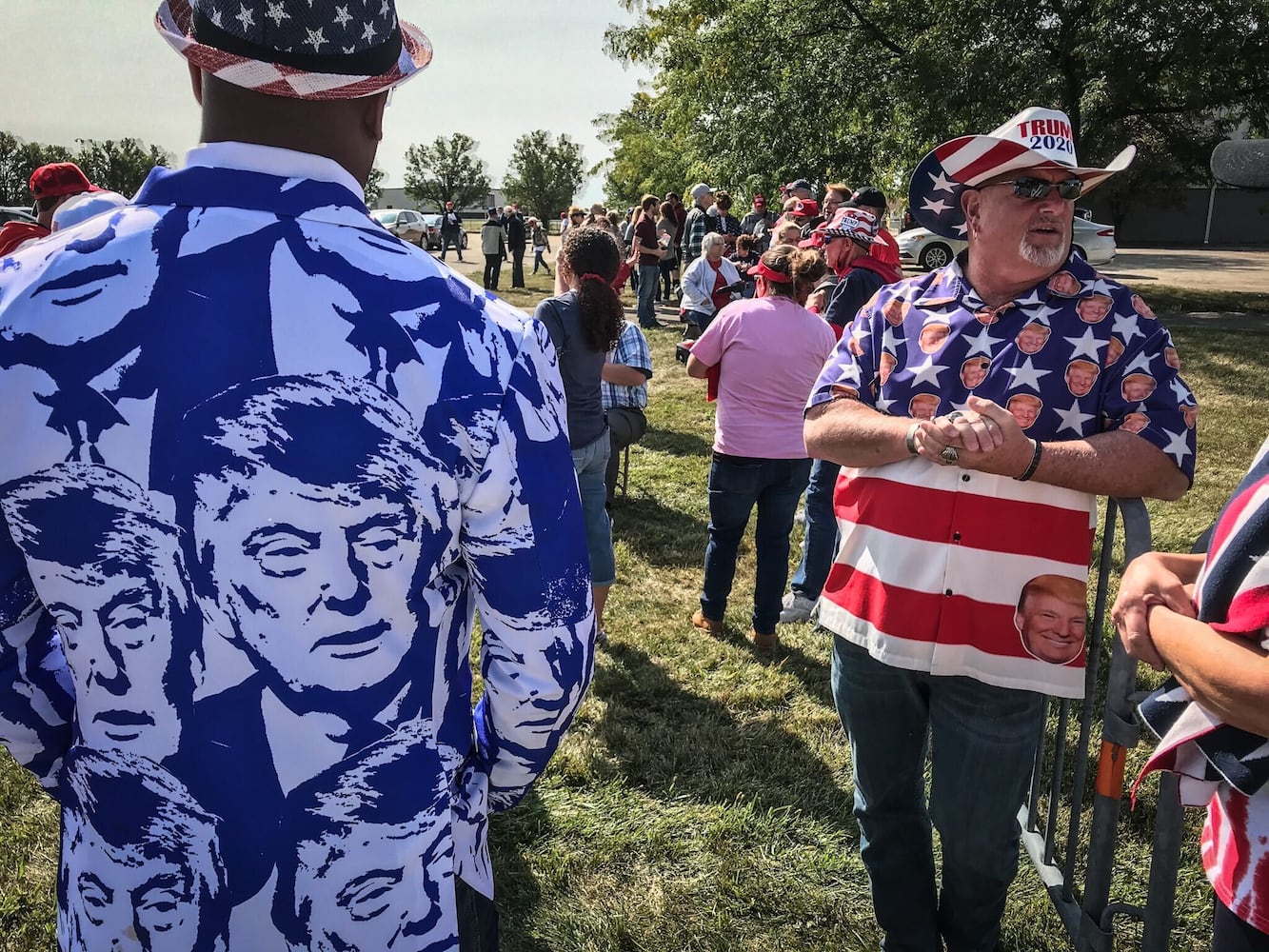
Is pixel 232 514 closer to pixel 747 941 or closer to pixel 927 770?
pixel 747 941

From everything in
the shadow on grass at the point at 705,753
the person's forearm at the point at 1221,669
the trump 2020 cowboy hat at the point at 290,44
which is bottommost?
the shadow on grass at the point at 705,753

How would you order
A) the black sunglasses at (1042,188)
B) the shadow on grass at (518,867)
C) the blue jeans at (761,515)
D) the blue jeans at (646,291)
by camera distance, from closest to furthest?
the black sunglasses at (1042,188) → the shadow on grass at (518,867) → the blue jeans at (761,515) → the blue jeans at (646,291)

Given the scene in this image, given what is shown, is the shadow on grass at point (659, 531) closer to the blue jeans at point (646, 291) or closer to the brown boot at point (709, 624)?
the brown boot at point (709, 624)

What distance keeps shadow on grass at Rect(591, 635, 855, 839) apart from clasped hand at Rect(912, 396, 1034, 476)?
5.81ft

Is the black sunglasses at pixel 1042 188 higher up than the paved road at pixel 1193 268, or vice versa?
the paved road at pixel 1193 268

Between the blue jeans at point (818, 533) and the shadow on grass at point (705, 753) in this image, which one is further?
the blue jeans at point (818, 533)

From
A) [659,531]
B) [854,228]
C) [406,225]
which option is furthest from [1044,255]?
[406,225]

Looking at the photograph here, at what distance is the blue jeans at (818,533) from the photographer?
16.2 feet

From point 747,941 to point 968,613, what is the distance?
1323 millimetres

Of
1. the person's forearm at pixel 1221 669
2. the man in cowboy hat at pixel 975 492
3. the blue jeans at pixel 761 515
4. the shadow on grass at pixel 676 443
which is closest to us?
the person's forearm at pixel 1221 669

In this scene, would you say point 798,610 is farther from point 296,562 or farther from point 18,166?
point 18,166

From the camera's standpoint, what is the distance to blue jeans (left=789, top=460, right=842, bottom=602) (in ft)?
16.2

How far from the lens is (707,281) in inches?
392

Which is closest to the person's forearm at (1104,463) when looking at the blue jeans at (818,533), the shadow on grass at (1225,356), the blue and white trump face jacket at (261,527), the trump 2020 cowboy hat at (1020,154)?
the trump 2020 cowboy hat at (1020,154)
